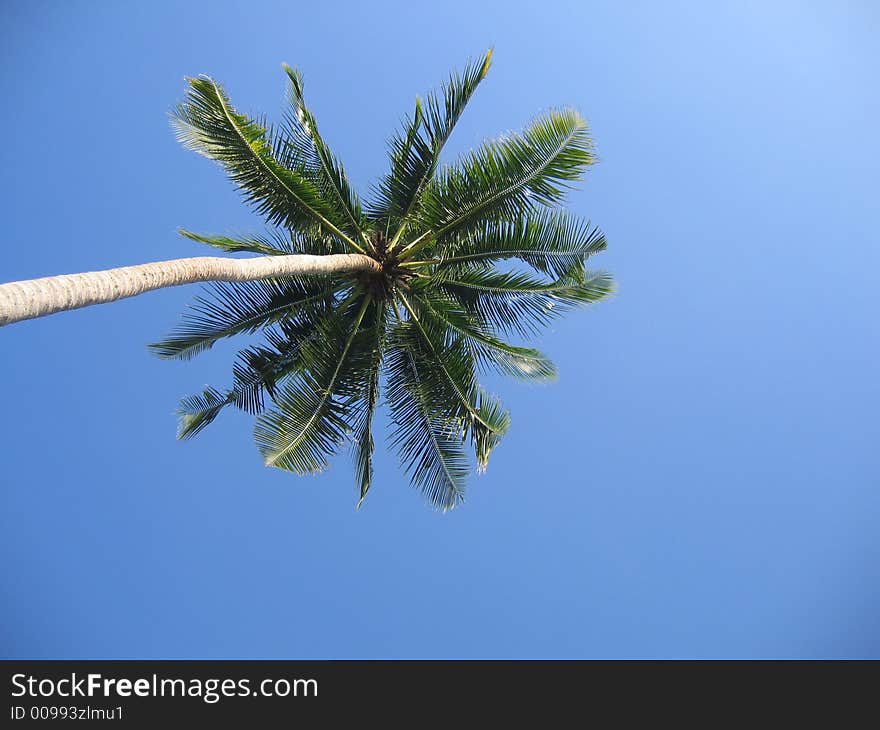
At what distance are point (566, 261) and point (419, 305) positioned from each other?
2.60 metres

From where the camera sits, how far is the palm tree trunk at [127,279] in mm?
4629

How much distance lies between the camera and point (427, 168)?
955 cm

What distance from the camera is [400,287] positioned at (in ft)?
33.3

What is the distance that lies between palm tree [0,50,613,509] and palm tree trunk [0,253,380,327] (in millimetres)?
408

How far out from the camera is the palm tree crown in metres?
9.02

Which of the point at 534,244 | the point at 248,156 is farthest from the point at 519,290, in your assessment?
the point at 248,156

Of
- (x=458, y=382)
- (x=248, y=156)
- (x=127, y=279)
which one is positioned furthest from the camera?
(x=458, y=382)

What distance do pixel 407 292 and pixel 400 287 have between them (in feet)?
0.49

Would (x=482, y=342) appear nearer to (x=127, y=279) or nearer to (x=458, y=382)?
(x=458, y=382)

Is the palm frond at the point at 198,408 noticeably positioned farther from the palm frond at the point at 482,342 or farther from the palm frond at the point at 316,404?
the palm frond at the point at 482,342

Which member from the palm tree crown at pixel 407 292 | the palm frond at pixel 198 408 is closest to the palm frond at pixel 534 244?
the palm tree crown at pixel 407 292

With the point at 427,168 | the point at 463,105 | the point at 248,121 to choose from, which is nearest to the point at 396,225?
the point at 427,168

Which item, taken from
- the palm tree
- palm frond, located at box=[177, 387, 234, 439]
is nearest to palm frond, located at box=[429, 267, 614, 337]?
the palm tree

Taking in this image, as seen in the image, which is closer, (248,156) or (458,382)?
(248,156)
